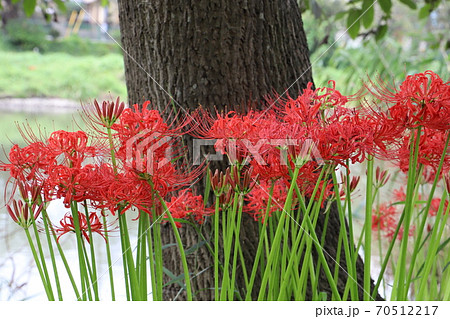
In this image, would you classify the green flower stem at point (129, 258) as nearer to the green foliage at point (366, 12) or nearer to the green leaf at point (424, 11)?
the green foliage at point (366, 12)

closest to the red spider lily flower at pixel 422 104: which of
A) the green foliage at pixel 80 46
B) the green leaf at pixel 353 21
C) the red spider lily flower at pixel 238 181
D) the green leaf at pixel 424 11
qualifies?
the red spider lily flower at pixel 238 181

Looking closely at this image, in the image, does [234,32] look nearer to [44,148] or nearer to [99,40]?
[44,148]

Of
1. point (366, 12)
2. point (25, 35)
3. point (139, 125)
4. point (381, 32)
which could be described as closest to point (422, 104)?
point (139, 125)

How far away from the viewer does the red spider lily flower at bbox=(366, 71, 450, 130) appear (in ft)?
1.44

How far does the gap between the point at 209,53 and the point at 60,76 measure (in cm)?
524

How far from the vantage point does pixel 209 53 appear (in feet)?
2.19

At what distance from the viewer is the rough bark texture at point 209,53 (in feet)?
2.18

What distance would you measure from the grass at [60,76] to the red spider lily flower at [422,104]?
473 cm

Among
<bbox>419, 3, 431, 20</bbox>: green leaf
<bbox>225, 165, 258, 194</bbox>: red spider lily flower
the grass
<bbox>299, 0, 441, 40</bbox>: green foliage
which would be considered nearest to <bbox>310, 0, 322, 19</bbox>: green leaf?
<bbox>299, 0, 441, 40</bbox>: green foliage

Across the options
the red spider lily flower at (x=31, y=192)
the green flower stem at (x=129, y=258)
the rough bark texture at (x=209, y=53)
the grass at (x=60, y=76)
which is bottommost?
the green flower stem at (x=129, y=258)

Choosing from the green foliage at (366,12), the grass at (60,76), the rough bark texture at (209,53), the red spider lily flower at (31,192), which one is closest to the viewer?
the red spider lily flower at (31,192)

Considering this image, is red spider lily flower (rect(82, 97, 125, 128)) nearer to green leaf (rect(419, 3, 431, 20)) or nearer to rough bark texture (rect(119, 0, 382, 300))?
rough bark texture (rect(119, 0, 382, 300))

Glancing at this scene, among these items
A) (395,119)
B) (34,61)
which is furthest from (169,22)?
(34,61)

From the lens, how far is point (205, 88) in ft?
2.20
